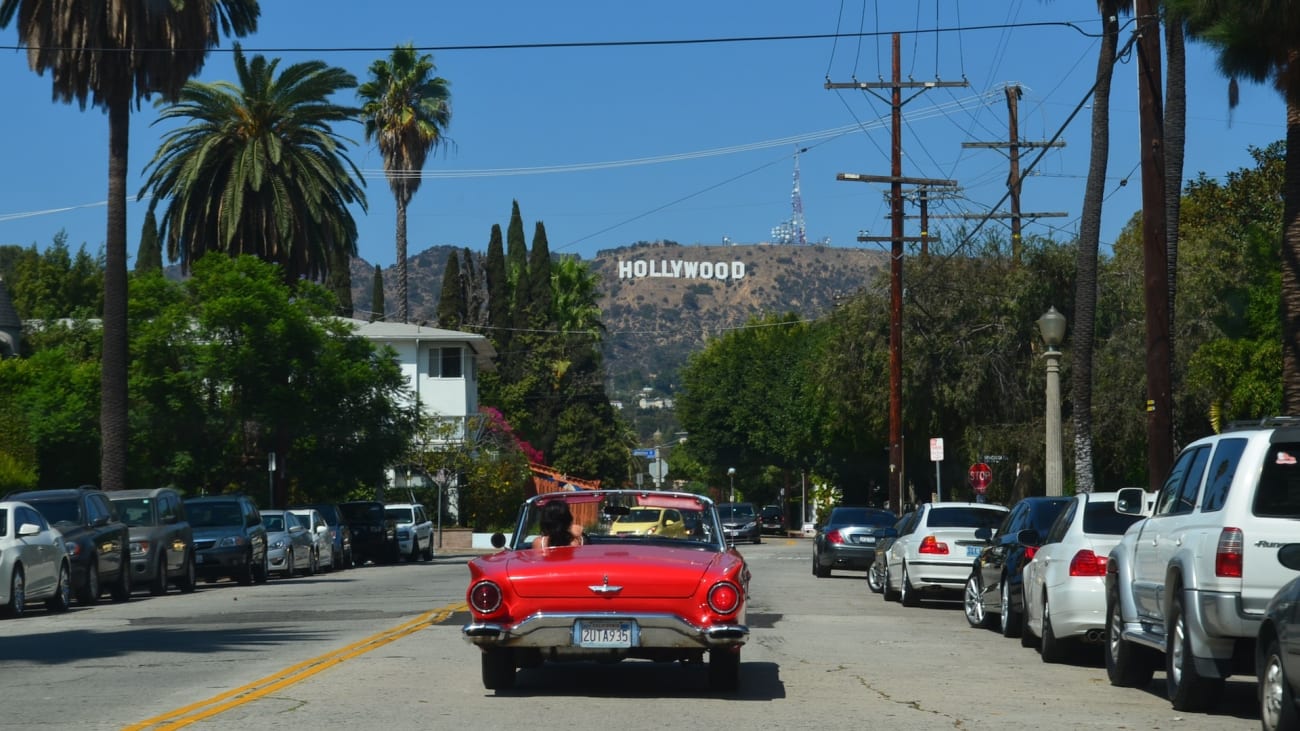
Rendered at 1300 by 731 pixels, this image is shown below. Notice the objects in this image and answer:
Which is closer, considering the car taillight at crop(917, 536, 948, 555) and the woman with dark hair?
the woman with dark hair

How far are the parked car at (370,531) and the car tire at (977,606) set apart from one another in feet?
89.9

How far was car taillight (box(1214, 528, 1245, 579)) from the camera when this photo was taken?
10.7 meters

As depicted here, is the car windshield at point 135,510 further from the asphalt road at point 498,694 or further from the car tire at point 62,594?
the asphalt road at point 498,694

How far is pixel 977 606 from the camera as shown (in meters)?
20.5

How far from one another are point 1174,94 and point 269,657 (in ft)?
60.1

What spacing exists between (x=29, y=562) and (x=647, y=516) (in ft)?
42.9

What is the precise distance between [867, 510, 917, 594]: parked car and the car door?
1230 cm

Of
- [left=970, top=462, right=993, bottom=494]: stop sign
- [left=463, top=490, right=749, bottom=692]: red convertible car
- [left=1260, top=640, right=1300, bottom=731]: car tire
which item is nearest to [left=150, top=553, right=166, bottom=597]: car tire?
[left=463, top=490, right=749, bottom=692]: red convertible car

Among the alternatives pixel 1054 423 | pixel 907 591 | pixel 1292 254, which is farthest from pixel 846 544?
pixel 1292 254

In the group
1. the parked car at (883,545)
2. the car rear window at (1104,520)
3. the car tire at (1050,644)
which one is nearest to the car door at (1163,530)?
the car rear window at (1104,520)

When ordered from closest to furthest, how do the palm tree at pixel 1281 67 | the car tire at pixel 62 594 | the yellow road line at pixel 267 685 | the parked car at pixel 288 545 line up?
the yellow road line at pixel 267 685 → the palm tree at pixel 1281 67 → the car tire at pixel 62 594 → the parked car at pixel 288 545

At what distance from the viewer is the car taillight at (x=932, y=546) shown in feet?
79.5

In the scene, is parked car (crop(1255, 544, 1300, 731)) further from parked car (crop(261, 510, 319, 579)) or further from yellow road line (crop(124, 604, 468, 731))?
parked car (crop(261, 510, 319, 579))

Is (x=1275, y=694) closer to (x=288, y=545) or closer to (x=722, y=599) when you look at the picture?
(x=722, y=599)
